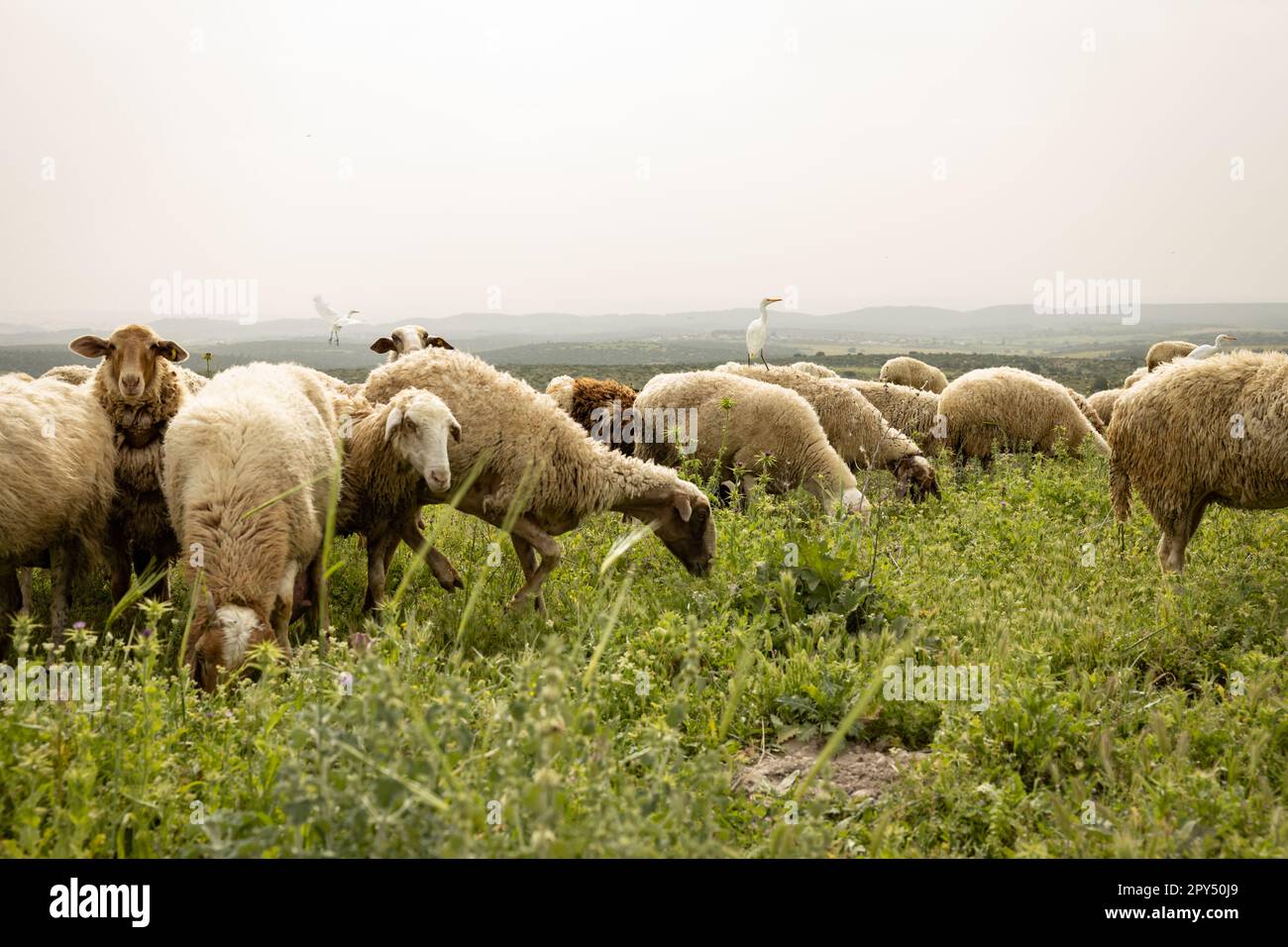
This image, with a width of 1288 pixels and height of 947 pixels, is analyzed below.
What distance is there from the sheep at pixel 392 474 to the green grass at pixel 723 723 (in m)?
0.68

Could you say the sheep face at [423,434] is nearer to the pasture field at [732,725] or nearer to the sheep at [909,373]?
the pasture field at [732,725]

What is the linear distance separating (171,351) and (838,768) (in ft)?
19.4

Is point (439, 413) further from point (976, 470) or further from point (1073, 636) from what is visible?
point (976, 470)

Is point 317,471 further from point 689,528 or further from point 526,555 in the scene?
point 689,528

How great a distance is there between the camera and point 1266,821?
10.0 ft

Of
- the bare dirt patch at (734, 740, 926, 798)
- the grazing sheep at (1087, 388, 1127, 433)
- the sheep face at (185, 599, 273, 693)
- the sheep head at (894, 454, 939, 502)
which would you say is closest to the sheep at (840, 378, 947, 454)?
the sheep head at (894, 454, 939, 502)

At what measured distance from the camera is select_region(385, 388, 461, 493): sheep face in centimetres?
615

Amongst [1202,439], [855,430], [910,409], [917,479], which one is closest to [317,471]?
[1202,439]

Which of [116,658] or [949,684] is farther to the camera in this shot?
[116,658]

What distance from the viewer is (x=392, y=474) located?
22.1 feet

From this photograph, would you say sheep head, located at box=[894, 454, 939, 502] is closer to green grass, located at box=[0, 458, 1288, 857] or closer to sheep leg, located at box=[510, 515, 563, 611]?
green grass, located at box=[0, 458, 1288, 857]

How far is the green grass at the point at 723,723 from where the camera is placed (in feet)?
7.18
